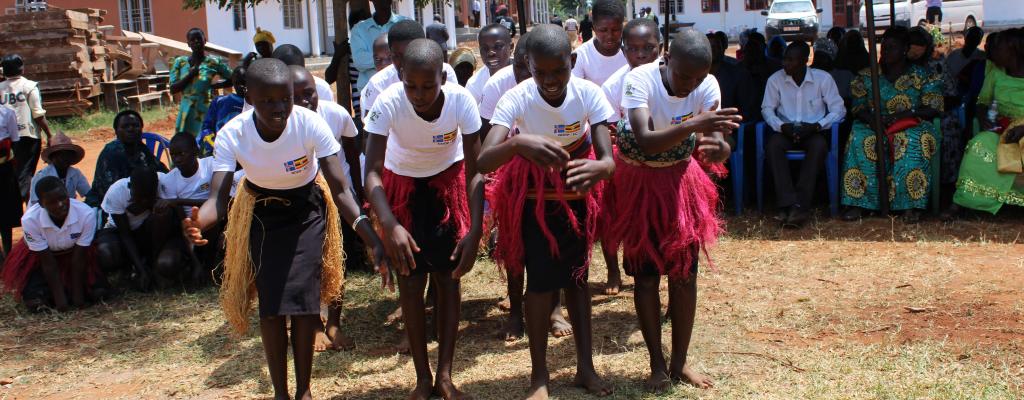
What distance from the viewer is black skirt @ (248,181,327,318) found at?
405cm

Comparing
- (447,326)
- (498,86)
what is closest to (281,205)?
(447,326)

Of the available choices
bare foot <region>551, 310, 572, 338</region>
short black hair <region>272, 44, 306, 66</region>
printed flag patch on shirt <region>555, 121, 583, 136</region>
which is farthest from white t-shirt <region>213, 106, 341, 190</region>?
short black hair <region>272, 44, 306, 66</region>

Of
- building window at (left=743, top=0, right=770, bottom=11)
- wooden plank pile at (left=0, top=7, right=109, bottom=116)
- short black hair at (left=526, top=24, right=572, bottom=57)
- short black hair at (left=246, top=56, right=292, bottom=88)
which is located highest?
building window at (left=743, top=0, right=770, bottom=11)

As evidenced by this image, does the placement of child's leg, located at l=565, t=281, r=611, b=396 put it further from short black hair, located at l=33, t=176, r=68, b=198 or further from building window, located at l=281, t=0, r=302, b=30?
building window, located at l=281, t=0, r=302, b=30

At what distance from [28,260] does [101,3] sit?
72.7ft

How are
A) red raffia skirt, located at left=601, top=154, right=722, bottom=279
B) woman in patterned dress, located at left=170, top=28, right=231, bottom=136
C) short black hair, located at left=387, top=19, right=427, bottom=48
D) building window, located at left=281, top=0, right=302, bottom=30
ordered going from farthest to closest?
building window, located at left=281, top=0, right=302, bottom=30 → woman in patterned dress, located at left=170, top=28, right=231, bottom=136 → short black hair, located at left=387, top=19, right=427, bottom=48 → red raffia skirt, located at left=601, top=154, right=722, bottom=279

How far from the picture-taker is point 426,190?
171 inches

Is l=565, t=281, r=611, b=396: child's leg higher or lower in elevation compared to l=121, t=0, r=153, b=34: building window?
lower

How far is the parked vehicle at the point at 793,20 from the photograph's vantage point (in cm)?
2958

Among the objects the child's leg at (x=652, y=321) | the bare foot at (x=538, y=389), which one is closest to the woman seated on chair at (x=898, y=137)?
the child's leg at (x=652, y=321)

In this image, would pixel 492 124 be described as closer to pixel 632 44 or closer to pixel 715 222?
pixel 715 222

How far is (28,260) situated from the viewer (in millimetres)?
6543

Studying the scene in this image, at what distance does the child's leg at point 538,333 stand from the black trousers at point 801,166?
4194mm

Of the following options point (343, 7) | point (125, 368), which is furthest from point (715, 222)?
point (343, 7)
